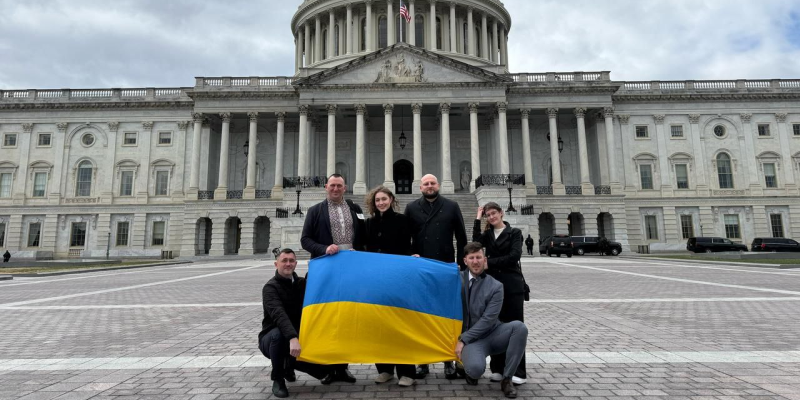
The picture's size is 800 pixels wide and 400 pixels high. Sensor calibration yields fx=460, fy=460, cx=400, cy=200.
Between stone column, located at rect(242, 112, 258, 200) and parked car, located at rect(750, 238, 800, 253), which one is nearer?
parked car, located at rect(750, 238, 800, 253)

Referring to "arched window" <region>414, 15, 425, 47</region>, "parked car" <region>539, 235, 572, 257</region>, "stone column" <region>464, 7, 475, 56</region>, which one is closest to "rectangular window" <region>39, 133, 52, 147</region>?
→ "arched window" <region>414, 15, 425, 47</region>

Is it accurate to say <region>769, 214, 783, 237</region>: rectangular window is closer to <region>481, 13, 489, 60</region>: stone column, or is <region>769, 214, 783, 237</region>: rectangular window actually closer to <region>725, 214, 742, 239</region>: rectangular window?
<region>725, 214, 742, 239</region>: rectangular window

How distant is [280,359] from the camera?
4.40 m

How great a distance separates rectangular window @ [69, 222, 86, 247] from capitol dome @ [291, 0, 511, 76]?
27542 mm

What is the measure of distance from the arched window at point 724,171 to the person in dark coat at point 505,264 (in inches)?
1901

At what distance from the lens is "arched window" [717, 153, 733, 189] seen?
43.7m

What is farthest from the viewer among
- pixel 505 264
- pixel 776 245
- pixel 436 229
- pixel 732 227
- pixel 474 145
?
pixel 732 227

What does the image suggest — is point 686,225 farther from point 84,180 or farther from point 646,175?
point 84,180

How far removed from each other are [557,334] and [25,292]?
14.8 meters

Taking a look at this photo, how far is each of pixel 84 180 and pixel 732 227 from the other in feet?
203

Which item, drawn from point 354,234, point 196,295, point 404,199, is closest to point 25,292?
point 196,295

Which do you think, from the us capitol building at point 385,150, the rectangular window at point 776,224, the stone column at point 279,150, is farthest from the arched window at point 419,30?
the rectangular window at point 776,224

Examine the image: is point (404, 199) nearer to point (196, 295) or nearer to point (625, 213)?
point (625, 213)

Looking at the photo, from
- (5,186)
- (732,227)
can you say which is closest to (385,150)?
(732,227)
